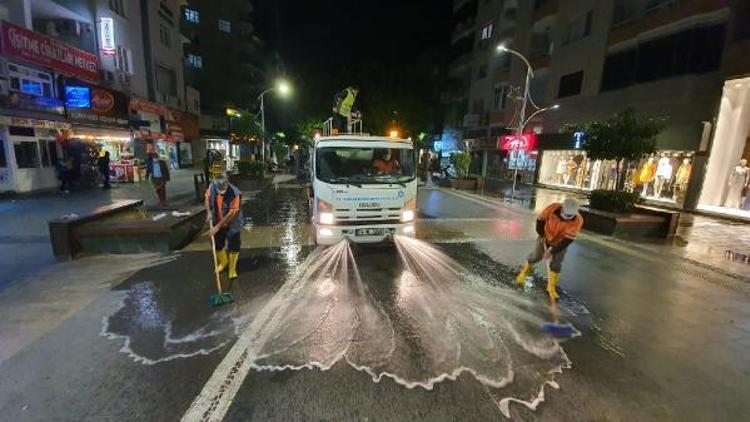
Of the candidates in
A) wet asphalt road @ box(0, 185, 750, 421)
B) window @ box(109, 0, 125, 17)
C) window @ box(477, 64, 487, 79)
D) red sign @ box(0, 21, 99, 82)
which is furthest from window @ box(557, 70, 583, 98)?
window @ box(109, 0, 125, 17)

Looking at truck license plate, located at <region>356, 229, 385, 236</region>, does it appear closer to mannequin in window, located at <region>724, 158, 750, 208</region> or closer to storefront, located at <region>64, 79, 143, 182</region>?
mannequin in window, located at <region>724, 158, 750, 208</region>

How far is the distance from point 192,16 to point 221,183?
57.3 m

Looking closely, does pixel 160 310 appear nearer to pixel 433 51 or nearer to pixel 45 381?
pixel 45 381

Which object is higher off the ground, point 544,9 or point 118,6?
point 544,9

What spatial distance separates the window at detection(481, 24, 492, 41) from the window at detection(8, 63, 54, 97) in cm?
3536

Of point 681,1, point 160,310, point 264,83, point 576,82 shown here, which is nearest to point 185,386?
point 160,310

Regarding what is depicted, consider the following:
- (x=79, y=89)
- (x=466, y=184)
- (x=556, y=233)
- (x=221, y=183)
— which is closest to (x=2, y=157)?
(x=79, y=89)

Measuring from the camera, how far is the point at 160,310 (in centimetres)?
521

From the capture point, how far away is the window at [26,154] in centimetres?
1538

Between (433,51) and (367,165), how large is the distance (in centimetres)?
4784

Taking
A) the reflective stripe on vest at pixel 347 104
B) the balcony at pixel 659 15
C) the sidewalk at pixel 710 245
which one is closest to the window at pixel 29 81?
the reflective stripe on vest at pixel 347 104

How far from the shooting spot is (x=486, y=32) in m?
37.9

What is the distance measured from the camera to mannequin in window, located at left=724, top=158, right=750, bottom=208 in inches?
593

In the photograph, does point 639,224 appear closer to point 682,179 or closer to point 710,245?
point 710,245
